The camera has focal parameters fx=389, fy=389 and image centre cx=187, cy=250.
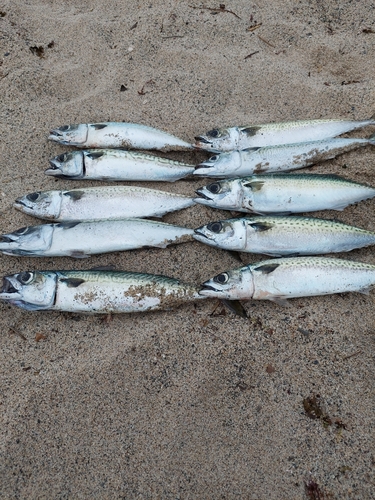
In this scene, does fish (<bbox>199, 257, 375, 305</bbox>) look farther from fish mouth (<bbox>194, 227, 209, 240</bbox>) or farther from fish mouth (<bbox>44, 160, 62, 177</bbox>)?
fish mouth (<bbox>44, 160, 62, 177</bbox>)

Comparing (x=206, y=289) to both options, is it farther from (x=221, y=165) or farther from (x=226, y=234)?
(x=221, y=165)

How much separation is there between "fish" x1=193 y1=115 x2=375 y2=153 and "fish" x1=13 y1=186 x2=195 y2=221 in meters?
0.75

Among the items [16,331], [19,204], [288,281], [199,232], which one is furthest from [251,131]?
[16,331]

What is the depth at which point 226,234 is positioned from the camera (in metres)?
3.44

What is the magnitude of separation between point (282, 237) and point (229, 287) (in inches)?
27.4

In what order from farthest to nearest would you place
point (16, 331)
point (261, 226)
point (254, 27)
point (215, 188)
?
point (254, 27)
point (215, 188)
point (261, 226)
point (16, 331)

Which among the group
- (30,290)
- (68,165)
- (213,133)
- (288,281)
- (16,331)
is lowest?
(16,331)

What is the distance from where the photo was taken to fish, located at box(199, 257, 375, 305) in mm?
3197

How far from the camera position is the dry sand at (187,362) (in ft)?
9.00

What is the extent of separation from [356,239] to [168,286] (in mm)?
1717

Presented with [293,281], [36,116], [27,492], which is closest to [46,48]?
[36,116]

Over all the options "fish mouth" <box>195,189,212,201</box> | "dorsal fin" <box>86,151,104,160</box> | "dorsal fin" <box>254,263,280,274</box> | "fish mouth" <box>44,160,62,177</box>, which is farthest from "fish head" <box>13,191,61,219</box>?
"dorsal fin" <box>254,263,280,274</box>

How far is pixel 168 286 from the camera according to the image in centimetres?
327

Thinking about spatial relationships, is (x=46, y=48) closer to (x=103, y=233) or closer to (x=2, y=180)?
(x=2, y=180)
